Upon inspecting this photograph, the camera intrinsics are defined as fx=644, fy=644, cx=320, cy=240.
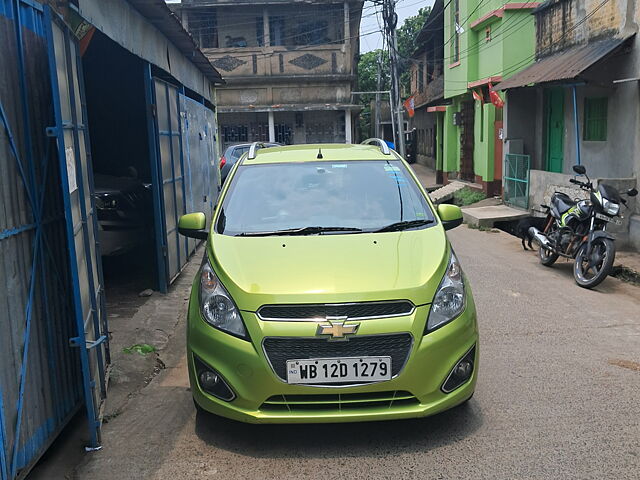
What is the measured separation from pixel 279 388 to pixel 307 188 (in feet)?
6.07

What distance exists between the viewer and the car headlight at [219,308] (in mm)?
3781

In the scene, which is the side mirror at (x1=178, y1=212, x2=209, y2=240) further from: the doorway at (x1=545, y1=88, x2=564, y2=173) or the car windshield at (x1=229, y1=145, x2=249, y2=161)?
the car windshield at (x1=229, y1=145, x2=249, y2=161)

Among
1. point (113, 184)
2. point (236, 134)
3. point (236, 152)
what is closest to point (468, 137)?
point (236, 152)

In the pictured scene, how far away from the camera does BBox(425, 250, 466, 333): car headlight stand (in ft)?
12.6

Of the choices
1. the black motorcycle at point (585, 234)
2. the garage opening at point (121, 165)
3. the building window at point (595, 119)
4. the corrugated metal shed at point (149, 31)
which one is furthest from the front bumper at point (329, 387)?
the building window at point (595, 119)

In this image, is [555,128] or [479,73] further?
[479,73]

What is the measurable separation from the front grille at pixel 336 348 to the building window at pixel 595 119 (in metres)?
10.0

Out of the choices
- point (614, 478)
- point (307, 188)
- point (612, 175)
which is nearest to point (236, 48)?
point (612, 175)

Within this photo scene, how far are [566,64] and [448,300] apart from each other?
9.36 meters

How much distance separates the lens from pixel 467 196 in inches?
746

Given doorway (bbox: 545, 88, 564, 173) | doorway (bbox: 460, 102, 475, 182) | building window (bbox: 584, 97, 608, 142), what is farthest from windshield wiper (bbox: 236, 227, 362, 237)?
doorway (bbox: 460, 102, 475, 182)

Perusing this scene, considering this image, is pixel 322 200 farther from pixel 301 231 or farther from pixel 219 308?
pixel 219 308

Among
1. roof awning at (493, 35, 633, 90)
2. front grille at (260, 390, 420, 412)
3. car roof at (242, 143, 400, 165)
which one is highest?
roof awning at (493, 35, 633, 90)

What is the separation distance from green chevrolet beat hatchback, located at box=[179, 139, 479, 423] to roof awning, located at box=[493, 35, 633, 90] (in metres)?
7.81
